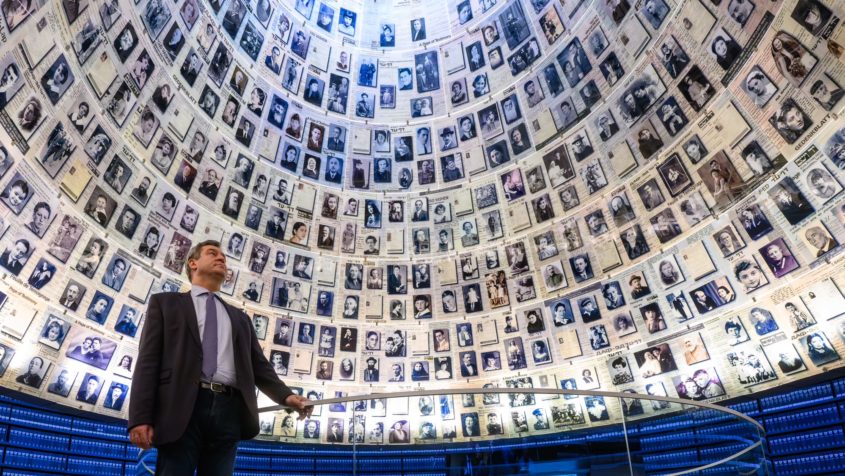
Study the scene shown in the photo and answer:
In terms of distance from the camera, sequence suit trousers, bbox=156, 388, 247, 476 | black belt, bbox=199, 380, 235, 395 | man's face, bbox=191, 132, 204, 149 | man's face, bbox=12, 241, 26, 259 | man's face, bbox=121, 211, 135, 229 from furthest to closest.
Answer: man's face, bbox=191, 132, 204, 149
man's face, bbox=121, 211, 135, 229
man's face, bbox=12, 241, 26, 259
black belt, bbox=199, 380, 235, 395
suit trousers, bbox=156, 388, 247, 476

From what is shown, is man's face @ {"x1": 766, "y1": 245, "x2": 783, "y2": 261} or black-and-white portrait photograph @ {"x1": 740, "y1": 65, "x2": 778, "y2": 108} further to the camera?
man's face @ {"x1": 766, "y1": 245, "x2": 783, "y2": 261}

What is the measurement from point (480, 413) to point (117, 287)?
419 inches

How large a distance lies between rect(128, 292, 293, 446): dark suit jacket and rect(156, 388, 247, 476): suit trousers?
2.8 inches

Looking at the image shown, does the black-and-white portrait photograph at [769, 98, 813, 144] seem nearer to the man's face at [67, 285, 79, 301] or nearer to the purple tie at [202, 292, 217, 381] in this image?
the purple tie at [202, 292, 217, 381]

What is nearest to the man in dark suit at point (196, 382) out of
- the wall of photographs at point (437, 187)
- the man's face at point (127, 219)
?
the wall of photographs at point (437, 187)

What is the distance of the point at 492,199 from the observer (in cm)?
1697

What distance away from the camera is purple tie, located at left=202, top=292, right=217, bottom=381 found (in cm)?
380

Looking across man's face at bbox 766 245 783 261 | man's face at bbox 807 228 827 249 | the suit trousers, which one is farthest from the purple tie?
man's face at bbox 766 245 783 261

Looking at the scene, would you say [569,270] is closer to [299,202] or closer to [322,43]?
[299,202]

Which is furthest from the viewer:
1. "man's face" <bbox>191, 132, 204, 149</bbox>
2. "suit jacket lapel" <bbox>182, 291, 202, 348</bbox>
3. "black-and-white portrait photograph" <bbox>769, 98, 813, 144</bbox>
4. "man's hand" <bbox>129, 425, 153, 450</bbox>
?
"man's face" <bbox>191, 132, 204, 149</bbox>

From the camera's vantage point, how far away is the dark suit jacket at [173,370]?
3534mm

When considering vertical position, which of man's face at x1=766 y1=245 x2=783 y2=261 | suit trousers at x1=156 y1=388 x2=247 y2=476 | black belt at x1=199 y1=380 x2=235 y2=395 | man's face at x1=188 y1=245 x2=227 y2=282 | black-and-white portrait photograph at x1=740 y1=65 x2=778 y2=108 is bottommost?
suit trousers at x1=156 y1=388 x2=247 y2=476

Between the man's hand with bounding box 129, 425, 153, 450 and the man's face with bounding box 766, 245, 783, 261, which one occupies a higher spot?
the man's face with bounding box 766, 245, 783, 261

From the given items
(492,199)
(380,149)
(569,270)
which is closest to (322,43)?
(380,149)
